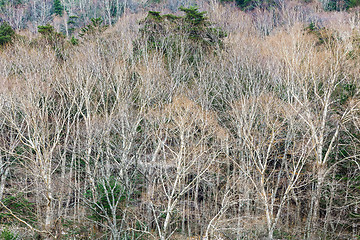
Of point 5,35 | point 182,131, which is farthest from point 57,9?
point 182,131

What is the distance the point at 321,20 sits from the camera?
2705 centimetres

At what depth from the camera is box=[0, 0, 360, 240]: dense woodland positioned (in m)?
A: 13.1

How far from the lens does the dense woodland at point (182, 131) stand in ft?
42.9

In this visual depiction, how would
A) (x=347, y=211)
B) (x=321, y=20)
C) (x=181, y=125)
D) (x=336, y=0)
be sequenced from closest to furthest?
(x=181, y=125) → (x=347, y=211) → (x=321, y=20) → (x=336, y=0)

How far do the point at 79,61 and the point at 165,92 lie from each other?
5251 millimetres

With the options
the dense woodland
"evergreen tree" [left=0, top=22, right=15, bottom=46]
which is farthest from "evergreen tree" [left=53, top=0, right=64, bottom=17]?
the dense woodland

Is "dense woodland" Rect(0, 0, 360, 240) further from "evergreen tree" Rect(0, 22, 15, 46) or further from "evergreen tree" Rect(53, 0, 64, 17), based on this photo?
"evergreen tree" Rect(53, 0, 64, 17)

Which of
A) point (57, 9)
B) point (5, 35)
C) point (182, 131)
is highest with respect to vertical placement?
point (57, 9)

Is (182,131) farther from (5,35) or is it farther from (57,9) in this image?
(57,9)

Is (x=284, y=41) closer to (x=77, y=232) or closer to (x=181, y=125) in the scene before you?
(x=181, y=125)

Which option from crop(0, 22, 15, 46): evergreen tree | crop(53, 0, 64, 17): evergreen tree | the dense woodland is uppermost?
crop(53, 0, 64, 17): evergreen tree

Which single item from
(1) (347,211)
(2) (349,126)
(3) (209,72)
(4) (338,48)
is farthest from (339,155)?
(3) (209,72)

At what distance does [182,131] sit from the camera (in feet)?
39.8

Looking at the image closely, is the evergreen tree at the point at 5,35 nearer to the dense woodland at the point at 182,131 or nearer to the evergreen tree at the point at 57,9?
the dense woodland at the point at 182,131
